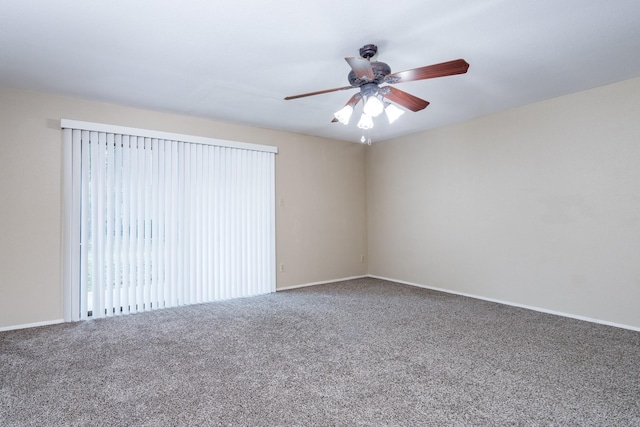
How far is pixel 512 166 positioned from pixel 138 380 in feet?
14.2

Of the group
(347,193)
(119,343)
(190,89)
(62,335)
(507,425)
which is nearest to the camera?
(507,425)

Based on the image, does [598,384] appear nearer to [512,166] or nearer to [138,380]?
[512,166]

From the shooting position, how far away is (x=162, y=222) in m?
4.21

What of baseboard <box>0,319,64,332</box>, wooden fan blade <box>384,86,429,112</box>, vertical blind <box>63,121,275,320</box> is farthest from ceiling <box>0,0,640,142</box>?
baseboard <box>0,319,64,332</box>

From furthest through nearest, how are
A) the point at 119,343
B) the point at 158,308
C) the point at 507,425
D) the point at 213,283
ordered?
1. the point at 213,283
2. the point at 158,308
3. the point at 119,343
4. the point at 507,425

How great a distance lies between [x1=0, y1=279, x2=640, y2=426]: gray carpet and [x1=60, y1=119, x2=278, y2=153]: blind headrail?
2.04 meters

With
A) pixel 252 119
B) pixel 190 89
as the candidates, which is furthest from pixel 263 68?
pixel 252 119

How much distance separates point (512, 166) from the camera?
4238 millimetres

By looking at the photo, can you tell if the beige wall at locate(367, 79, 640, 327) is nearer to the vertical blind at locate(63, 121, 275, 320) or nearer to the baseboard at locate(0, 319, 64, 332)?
the vertical blind at locate(63, 121, 275, 320)

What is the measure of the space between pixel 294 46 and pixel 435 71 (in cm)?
106

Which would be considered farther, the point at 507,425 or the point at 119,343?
the point at 119,343

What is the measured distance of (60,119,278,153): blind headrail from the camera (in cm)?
370

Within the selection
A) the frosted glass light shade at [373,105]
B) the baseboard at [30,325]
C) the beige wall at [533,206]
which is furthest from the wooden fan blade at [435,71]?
the baseboard at [30,325]

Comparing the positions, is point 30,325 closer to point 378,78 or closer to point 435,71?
point 378,78
